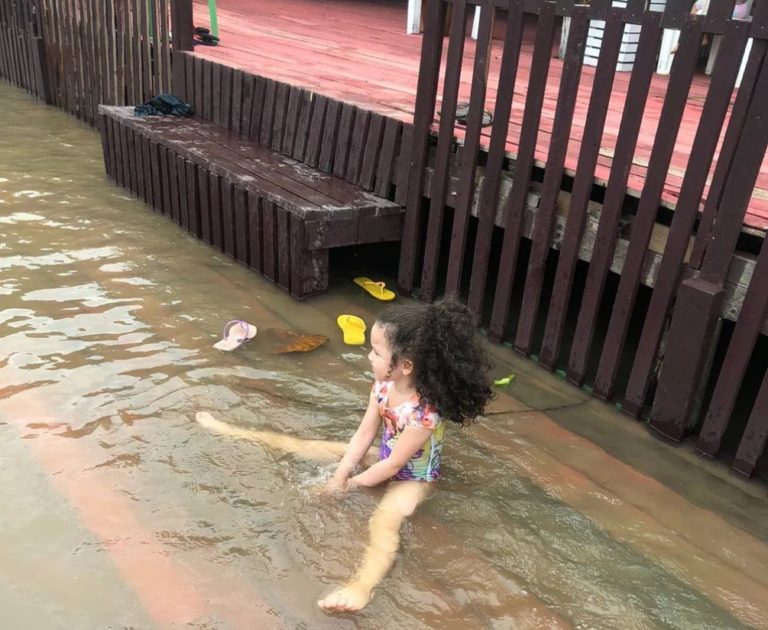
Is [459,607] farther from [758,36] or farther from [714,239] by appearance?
[758,36]

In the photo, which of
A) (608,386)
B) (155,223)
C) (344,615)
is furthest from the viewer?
(155,223)

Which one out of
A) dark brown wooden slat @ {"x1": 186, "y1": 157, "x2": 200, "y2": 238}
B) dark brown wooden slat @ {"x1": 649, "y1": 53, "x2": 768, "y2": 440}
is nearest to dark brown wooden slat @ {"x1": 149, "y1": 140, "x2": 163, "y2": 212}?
dark brown wooden slat @ {"x1": 186, "y1": 157, "x2": 200, "y2": 238}

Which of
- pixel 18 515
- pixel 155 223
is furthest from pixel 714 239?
pixel 155 223

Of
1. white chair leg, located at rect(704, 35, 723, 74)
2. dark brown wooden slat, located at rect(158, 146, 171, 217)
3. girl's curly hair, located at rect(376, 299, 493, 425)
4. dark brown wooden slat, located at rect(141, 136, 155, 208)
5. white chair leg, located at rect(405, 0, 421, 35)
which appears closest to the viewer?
girl's curly hair, located at rect(376, 299, 493, 425)

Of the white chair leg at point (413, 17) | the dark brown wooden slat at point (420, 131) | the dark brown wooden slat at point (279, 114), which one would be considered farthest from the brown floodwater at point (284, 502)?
the white chair leg at point (413, 17)

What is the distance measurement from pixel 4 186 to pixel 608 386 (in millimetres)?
5425

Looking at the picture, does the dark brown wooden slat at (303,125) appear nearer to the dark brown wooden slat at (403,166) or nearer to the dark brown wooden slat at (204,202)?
the dark brown wooden slat at (204,202)

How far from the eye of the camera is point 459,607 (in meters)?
2.66

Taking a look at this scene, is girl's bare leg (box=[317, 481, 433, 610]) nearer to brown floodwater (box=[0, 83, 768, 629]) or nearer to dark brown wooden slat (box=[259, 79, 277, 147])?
brown floodwater (box=[0, 83, 768, 629])

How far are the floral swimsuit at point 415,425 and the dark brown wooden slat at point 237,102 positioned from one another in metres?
3.90

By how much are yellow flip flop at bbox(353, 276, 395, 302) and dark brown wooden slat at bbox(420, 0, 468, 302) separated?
229 mm

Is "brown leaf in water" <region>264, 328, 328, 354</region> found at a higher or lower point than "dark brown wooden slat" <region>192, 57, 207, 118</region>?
lower

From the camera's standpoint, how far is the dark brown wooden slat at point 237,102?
618cm

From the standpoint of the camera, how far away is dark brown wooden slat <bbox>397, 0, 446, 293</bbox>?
177 inches
